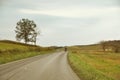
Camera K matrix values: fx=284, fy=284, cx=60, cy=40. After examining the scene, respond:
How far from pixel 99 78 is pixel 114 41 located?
537ft

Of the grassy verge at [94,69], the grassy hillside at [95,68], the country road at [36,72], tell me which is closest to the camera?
the country road at [36,72]

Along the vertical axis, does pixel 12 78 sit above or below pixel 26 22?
below

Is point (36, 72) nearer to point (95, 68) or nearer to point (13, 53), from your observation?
point (95, 68)

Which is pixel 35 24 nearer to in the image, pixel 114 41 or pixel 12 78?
pixel 114 41

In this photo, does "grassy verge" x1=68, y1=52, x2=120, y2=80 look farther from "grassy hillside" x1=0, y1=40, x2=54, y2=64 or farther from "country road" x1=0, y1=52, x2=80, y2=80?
"grassy hillside" x1=0, y1=40, x2=54, y2=64

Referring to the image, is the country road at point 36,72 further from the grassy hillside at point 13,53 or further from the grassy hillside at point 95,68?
the grassy hillside at point 13,53

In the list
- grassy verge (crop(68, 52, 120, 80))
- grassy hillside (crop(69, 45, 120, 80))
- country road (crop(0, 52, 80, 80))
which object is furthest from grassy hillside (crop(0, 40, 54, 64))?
grassy verge (crop(68, 52, 120, 80))

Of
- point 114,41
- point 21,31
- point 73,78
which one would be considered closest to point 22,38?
point 21,31

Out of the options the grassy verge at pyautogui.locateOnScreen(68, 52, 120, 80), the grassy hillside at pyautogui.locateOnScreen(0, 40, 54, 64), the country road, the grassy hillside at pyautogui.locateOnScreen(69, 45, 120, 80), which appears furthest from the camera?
the grassy hillside at pyautogui.locateOnScreen(0, 40, 54, 64)

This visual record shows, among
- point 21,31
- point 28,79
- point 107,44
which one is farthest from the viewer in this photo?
point 107,44

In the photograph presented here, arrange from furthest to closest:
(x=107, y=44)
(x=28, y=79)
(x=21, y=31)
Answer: (x=107, y=44) → (x=21, y=31) → (x=28, y=79)

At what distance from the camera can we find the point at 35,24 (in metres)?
126

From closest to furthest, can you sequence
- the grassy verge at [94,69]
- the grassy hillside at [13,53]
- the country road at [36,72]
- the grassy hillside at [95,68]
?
the country road at [36,72]
the grassy verge at [94,69]
the grassy hillside at [95,68]
the grassy hillside at [13,53]

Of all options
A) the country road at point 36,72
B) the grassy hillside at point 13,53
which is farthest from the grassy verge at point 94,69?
the grassy hillside at point 13,53
